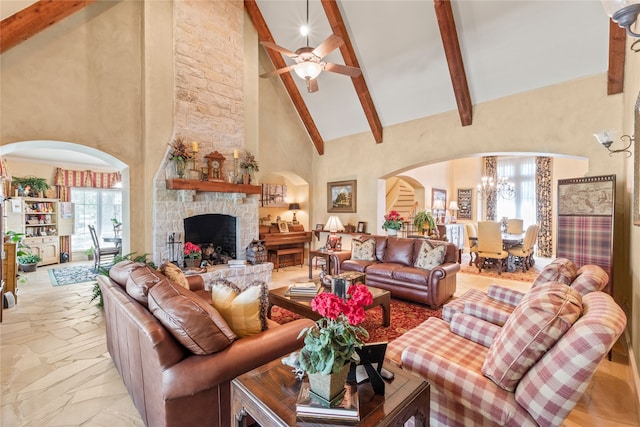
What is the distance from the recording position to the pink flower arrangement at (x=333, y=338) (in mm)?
1051

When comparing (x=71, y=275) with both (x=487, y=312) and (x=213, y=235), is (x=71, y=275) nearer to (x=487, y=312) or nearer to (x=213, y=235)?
(x=213, y=235)

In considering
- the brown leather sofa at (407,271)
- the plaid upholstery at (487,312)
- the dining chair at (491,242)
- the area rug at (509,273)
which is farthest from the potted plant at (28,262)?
the dining chair at (491,242)

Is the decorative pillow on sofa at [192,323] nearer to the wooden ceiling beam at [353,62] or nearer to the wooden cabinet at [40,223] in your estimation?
the wooden ceiling beam at [353,62]

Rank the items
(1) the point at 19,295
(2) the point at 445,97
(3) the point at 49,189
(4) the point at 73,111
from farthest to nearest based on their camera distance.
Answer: (3) the point at 49,189 → (2) the point at 445,97 → (1) the point at 19,295 → (4) the point at 73,111

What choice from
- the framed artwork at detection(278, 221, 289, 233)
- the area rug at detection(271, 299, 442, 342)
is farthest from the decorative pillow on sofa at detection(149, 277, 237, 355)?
the framed artwork at detection(278, 221, 289, 233)

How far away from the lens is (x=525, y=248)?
646 centimetres

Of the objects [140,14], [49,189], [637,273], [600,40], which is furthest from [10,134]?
[600,40]

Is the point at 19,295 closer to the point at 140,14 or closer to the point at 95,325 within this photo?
the point at 95,325

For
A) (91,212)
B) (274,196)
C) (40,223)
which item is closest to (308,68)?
(274,196)

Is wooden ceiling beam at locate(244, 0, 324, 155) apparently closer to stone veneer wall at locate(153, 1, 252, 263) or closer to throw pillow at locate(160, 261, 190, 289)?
stone veneer wall at locate(153, 1, 252, 263)

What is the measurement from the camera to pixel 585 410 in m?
2.08

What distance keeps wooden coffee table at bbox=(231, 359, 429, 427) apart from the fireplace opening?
167 inches

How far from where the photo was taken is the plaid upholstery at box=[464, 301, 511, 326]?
89.8 inches

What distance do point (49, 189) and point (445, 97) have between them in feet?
30.9
